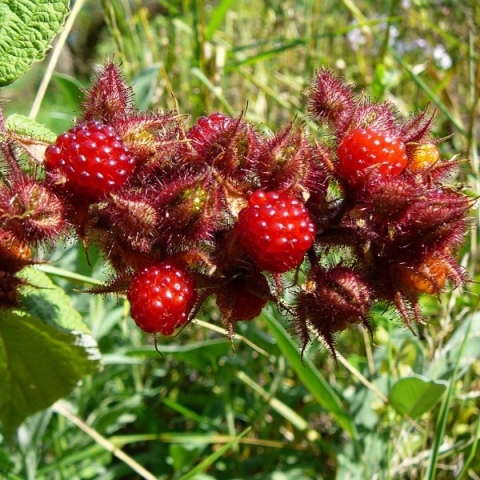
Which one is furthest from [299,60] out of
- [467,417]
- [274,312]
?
[467,417]

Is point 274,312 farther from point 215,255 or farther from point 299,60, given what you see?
point 299,60

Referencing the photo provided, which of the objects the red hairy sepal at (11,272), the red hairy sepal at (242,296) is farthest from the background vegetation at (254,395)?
the red hairy sepal at (242,296)

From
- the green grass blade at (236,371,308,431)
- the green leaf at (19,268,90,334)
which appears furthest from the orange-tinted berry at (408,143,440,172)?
the green grass blade at (236,371,308,431)

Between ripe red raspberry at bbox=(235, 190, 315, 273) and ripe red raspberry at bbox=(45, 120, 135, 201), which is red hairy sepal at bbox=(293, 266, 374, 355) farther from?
ripe red raspberry at bbox=(45, 120, 135, 201)

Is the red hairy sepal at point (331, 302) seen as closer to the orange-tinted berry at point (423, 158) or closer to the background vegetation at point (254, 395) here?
the orange-tinted berry at point (423, 158)

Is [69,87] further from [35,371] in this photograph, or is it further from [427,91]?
[427,91]

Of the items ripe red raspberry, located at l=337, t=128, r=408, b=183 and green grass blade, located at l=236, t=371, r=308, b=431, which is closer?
ripe red raspberry, located at l=337, t=128, r=408, b=183

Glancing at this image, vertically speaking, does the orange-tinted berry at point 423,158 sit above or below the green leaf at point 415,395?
above

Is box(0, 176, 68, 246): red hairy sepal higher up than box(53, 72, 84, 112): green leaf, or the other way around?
box(0, 176, 68, 246): red hairy sepal
